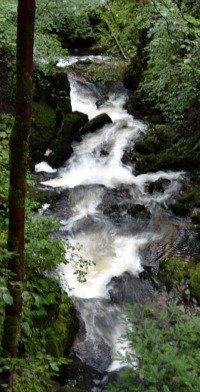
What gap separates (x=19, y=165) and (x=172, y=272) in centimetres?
606

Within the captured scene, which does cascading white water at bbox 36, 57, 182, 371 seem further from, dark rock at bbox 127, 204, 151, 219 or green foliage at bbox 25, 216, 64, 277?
green foliage at bbox 25, 216, 64, 277

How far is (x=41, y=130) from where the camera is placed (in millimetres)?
12391

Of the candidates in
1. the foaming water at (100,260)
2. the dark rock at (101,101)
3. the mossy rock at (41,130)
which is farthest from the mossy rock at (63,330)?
the dark rock at (101,101)

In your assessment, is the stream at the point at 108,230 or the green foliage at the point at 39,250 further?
the stream at the point at 108,230

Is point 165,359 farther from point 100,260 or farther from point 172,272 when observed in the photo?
point 100,260

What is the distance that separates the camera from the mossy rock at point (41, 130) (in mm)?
12016

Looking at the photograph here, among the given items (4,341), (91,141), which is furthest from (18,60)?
(91,141)

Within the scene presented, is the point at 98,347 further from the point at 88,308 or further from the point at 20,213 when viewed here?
the point at 20,213

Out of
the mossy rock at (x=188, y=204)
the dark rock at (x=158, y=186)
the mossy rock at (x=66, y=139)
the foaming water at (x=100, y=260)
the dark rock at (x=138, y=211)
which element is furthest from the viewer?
the mossy rock at (x=66, y=139)

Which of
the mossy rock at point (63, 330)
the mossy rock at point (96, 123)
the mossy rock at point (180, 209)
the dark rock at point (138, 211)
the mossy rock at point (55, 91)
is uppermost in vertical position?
the mossy rock at point (55, 91)

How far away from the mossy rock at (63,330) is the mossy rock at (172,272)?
191cm

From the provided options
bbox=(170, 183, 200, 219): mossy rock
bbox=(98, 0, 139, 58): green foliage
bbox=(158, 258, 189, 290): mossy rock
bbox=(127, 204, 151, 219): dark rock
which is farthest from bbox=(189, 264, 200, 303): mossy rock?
bbox=(98, 0, 139, 58): green foliage

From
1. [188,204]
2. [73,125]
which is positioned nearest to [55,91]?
[73,125]

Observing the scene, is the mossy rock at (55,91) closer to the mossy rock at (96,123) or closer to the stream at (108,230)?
the mossy rock at (96,123)
